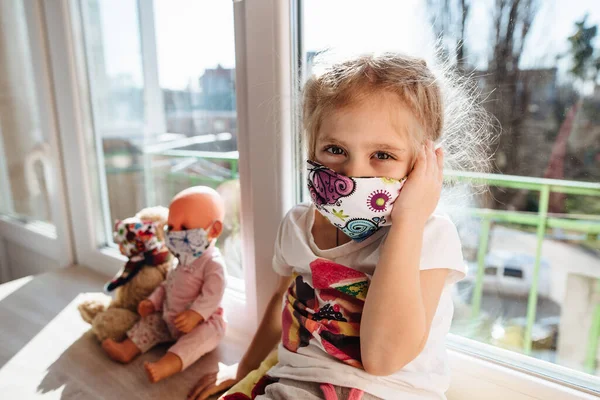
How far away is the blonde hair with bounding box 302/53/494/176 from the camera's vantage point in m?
0.54

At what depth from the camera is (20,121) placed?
167 centimetres

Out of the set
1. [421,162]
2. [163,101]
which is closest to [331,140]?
[421,162]

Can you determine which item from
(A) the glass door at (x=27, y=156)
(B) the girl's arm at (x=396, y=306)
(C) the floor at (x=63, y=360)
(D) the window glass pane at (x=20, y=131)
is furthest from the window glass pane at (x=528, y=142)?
(D) the window glass pane at (x=20, y=131)

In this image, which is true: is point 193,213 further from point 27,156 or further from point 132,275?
point 27,156

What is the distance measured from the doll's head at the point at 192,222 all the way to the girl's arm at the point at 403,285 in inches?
17.1

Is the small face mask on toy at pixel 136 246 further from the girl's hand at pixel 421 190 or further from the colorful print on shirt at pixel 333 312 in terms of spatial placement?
the girl's hand at pixel 421 190

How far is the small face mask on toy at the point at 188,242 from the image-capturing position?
33.3 inches

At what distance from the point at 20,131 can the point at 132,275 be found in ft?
3.69

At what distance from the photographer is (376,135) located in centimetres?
53

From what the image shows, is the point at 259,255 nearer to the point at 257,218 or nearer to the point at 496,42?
the point at 257,218

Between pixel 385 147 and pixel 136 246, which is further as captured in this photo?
pixel 136 246

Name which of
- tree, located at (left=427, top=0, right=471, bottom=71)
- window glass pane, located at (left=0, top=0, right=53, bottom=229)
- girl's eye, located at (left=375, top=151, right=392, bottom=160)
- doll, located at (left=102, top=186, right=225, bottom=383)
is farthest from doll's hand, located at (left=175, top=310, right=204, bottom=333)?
window glass pane, located at (left=0, top=0, right=53, bottom=229)

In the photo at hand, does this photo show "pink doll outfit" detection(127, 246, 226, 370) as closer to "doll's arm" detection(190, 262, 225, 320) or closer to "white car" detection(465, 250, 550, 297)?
"doll's arm" detection(190, 262, 225, 320)

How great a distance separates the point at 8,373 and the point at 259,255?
23.1 inches
